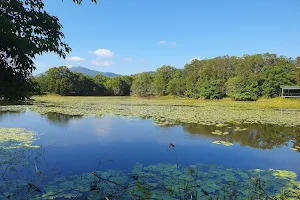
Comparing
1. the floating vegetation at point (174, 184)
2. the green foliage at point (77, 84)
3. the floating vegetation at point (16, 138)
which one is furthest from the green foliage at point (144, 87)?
the floating vegetation at point (174, 184)

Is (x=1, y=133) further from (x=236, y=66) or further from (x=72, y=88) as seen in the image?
(x=72, y=88)

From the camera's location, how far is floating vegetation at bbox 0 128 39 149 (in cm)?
739

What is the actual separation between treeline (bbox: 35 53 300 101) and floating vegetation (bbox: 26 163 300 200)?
35525mm

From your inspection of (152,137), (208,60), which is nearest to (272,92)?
(208,60)

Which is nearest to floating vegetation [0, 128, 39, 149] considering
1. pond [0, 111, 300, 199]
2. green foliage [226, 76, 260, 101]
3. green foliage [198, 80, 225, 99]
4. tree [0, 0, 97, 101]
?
pond [0, 111, 300, 199]

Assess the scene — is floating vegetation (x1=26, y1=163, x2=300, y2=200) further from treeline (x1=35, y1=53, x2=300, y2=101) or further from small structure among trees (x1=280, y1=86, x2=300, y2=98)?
treeline (x1=35, y1=53, x2=300, y2=101)

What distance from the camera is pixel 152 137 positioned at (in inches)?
368

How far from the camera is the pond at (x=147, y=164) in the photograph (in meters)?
4.15

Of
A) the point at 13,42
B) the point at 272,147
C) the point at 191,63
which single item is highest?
the point at 191,63

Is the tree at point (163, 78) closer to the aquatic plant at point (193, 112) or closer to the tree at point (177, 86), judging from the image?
the tree at point (177, 86)

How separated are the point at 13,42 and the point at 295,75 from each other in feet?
133

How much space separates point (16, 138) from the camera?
27.3ft

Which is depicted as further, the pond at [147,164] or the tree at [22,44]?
the pond at [147,164]

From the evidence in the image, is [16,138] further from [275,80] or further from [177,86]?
[177,86]
